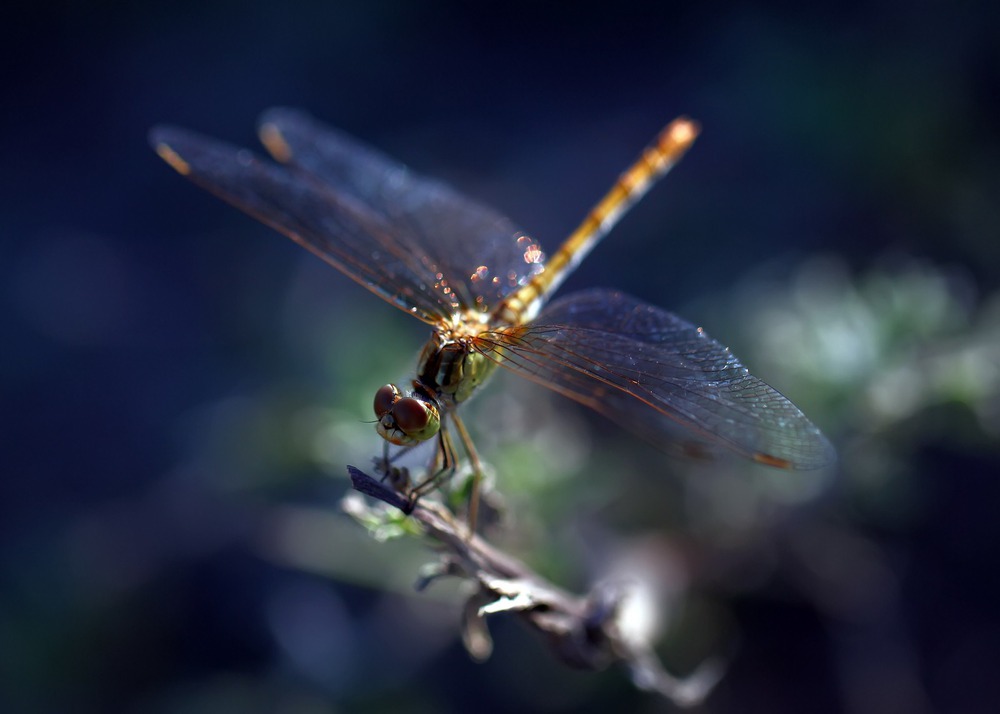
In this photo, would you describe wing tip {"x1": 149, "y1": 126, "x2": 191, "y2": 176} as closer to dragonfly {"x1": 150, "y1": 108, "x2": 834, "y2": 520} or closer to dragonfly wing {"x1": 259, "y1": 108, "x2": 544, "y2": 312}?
dragonfly {"x1": 150, "y1": 108, "x2": 834, "y2": 520}

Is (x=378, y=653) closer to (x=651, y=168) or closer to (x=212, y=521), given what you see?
(x=212, y=521)

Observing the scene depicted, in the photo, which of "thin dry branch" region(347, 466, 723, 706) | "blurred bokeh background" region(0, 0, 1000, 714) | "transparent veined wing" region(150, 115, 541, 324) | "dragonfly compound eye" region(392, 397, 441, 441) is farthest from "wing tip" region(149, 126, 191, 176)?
"thin dry branch" region(347, 466, 723, 706)

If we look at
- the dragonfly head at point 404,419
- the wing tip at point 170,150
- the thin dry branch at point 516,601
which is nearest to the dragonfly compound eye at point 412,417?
the dragonfly head at point 404,419

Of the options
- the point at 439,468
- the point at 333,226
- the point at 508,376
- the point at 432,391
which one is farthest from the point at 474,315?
the point at 508,376

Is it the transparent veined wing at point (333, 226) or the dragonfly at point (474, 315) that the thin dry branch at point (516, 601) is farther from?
the transparent veined wing at point (333, 226)

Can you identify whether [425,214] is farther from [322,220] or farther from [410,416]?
[410,416]

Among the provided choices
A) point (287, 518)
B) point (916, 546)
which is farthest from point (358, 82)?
point (916, 546)

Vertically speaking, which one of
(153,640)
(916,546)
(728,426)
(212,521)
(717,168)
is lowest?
(153,640)

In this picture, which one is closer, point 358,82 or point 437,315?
point 437,315
